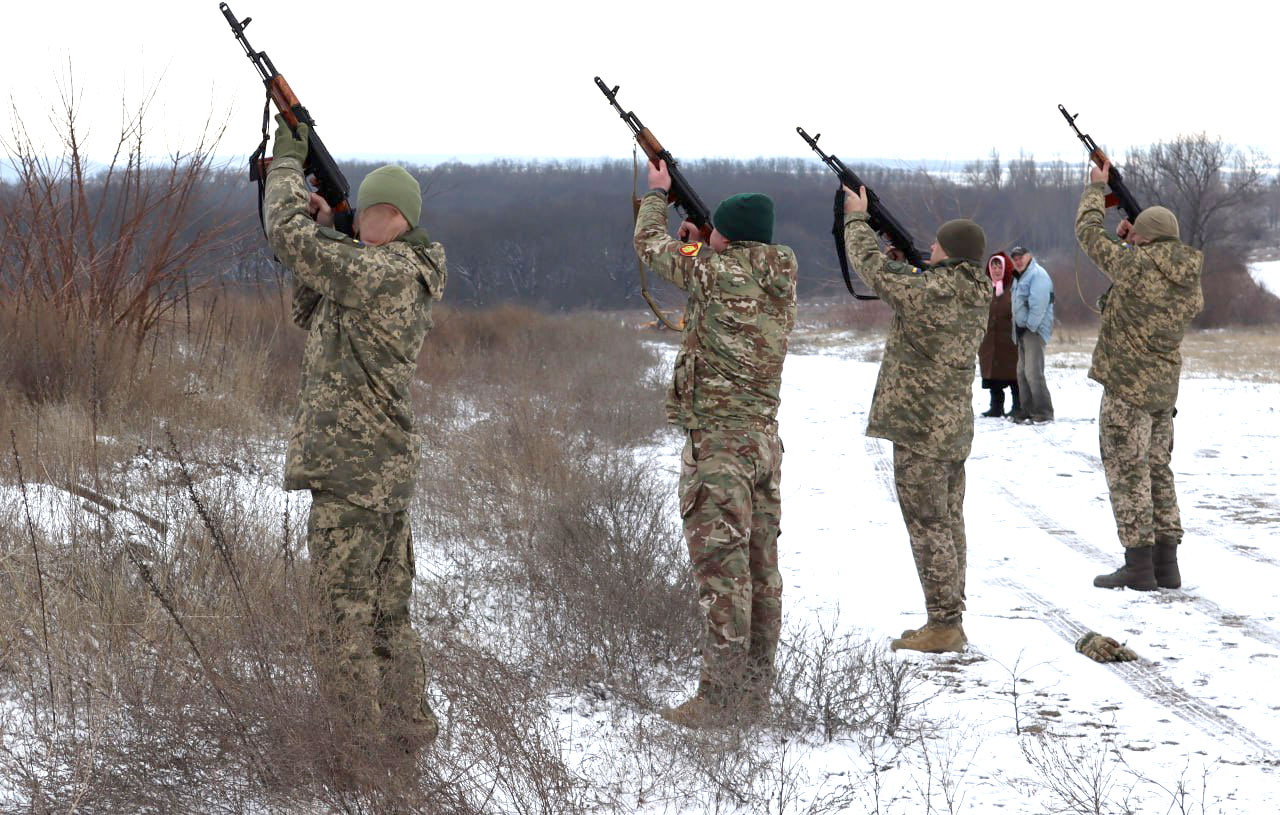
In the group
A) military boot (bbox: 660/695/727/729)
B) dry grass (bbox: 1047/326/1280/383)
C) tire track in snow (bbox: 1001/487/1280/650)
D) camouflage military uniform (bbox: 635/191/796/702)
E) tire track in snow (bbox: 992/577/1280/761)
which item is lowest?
dry grass (bbox: 1047/326/1280/383)

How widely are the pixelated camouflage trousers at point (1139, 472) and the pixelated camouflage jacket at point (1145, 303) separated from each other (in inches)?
4.0

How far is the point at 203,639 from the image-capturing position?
3496 millimetres

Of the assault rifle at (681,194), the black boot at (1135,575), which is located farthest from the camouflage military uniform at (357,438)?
the black boot at (1135,575)

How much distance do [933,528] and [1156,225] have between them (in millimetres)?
2409

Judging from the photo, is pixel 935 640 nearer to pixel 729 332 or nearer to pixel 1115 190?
pixel 729 332

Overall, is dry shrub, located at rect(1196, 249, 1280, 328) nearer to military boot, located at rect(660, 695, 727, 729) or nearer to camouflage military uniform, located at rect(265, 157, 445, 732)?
military boot, located at rect(660, 695, 727, 729)

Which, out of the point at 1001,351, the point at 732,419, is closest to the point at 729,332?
the point at 732,419

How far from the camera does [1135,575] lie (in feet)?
20.9

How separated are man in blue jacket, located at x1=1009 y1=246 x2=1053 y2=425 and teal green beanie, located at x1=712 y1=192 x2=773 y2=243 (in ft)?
28.1

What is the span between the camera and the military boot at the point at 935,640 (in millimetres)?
5242

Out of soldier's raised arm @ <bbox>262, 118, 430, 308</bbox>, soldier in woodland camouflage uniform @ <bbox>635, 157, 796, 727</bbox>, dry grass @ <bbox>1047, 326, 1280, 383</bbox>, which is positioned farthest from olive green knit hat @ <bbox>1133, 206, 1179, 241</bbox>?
dry grass @ <bbox>1047, 326, 1280, 383</bbox>

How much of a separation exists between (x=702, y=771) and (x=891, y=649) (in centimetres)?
195

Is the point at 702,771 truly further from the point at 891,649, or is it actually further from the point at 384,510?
the point at 891,649

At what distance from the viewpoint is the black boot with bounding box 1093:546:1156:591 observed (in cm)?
634
